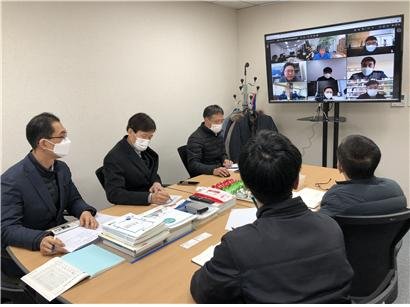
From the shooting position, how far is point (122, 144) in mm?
2439

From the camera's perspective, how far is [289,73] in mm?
3863

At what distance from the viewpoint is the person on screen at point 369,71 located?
10.7 feet

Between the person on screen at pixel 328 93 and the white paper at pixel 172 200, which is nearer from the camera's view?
the white paper at pixel 172 200

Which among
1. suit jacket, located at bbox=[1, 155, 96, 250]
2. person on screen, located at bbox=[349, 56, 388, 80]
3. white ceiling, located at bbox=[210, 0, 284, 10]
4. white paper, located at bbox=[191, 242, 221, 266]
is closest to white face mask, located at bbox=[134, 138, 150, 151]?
suit jacket, located at bbox=[1, 155, 96, 250]

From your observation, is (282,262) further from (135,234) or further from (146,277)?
(135,234)

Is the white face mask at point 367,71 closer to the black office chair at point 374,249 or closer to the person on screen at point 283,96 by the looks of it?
the person on screen at point 283,96

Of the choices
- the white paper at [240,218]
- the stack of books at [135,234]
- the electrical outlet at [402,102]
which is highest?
the electrical outlet at [402,102]

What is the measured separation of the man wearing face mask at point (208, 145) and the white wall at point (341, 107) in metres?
1.39

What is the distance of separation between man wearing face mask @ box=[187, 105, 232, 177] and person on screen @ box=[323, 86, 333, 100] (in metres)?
1.23

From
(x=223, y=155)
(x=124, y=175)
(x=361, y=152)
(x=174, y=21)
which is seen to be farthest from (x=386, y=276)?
(x=174, y=21)

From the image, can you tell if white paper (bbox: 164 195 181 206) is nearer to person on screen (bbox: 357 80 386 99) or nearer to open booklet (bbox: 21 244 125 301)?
open booklet (bbox: 21 244 125 301)

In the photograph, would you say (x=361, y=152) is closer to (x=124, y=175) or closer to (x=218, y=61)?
(x=124, y=175)

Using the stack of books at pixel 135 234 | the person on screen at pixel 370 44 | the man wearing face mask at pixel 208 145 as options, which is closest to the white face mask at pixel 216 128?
the man wearing face mask at pixel 208 145

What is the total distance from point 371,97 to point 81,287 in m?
3.21
